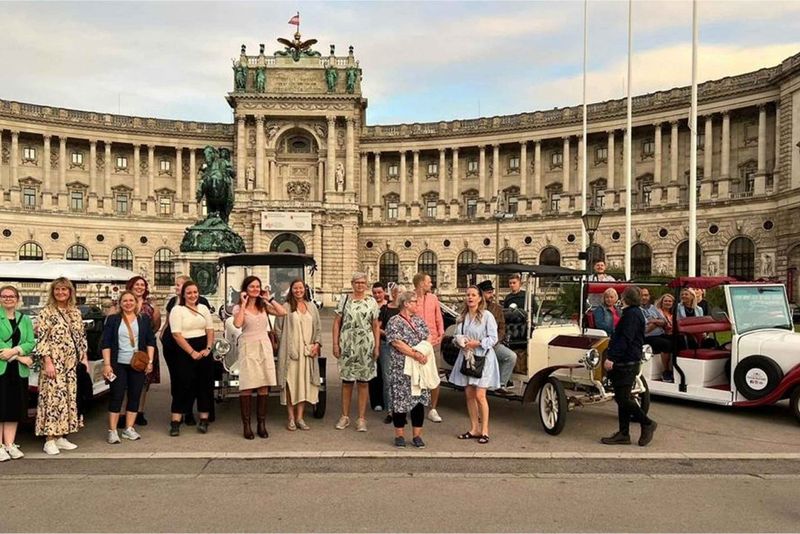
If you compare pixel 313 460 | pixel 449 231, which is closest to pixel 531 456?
pixel 313 460

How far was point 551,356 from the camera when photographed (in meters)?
9.91

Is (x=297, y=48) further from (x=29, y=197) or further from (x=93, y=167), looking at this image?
(x=29, y=197)

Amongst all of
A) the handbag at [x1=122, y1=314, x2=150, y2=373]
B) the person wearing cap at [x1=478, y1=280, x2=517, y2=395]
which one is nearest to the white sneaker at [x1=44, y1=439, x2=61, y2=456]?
the handbag at [x1=122, y1=314, x2=150, y2=373]

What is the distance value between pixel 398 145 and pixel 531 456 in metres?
58.4

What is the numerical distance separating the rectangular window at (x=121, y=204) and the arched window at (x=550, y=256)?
4036cm

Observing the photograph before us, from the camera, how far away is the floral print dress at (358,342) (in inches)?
370

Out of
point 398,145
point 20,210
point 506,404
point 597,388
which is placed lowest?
point 506,404

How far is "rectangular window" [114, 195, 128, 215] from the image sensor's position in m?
62.9

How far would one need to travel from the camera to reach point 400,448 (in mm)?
8594

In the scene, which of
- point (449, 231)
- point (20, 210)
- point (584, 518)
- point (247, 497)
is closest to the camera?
point (584, 518)

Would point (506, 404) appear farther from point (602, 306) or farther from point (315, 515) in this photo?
point (315, 515)

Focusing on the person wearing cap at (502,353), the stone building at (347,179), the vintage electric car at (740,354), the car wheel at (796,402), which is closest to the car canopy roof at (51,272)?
the person wearing cap at (502,353)

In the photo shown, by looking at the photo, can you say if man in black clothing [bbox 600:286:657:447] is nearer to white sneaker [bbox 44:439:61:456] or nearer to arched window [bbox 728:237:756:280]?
white sneaker [bbox 44:439:61:456]

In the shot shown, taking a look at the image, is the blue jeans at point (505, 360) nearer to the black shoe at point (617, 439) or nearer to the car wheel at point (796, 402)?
the black shoe at point (617, 439)
